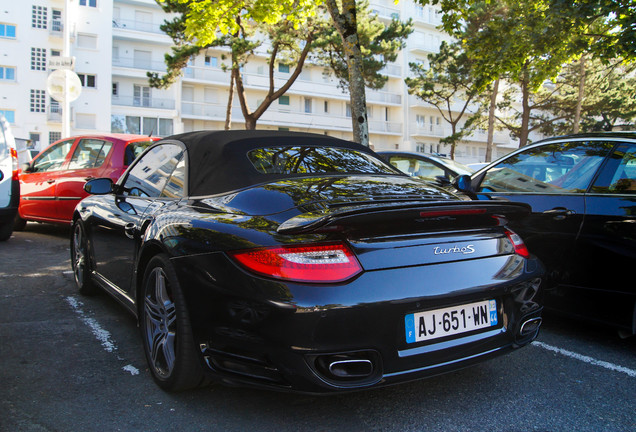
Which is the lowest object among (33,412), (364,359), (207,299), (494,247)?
(33,412)

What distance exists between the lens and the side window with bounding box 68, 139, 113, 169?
7.67 meters

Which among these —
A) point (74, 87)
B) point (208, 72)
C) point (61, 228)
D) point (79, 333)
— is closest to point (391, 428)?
point (79, 333)

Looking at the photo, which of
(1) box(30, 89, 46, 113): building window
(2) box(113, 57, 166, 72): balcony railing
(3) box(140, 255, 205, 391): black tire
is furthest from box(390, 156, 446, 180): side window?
(2) box(113, 57, 166, 72): balcony railing

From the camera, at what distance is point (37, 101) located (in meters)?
38.3

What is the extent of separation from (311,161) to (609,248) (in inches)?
84.6

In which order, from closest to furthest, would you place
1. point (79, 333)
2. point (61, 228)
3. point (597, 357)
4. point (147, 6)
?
point (597, 357) → point (79, 333) → point (61, 228) → point (147, 6)

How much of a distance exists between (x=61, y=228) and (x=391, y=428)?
918 centimetres

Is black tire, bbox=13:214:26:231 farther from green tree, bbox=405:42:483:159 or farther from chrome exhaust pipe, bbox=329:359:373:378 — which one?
green tree, bbox=405:42:483:159

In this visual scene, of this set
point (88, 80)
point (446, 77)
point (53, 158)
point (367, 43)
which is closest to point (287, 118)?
point (88, 80)

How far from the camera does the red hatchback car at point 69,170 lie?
7539mm

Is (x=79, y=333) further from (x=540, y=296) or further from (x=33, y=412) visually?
(x=540, y=296)

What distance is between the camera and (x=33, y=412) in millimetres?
2604

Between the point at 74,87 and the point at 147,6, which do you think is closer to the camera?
the point at 74,87

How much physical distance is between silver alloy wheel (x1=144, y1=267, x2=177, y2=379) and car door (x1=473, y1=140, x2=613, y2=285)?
2.81 meters
